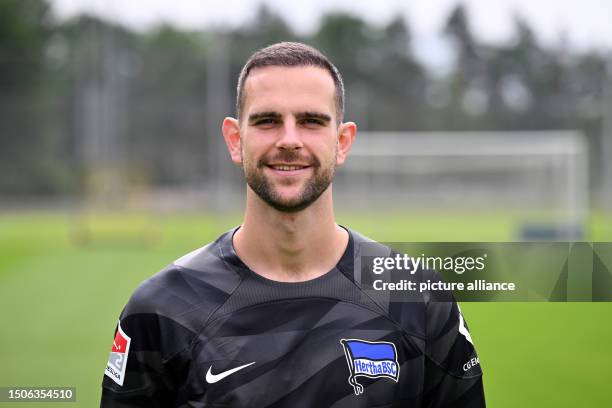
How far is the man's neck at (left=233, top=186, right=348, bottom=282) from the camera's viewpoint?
5.74 ft

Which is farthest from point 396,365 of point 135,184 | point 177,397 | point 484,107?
point 484,107

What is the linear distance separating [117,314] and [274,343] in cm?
689

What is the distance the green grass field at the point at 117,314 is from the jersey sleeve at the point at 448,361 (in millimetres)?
508

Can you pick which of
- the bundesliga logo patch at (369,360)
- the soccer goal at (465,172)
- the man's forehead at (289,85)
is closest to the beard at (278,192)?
→ the man's forehead at (289,85)

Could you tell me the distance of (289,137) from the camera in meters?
1.63

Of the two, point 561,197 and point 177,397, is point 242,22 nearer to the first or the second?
point 561,197

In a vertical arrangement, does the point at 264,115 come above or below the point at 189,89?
below

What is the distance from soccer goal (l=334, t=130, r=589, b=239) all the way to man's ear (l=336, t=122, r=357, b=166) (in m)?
19.5

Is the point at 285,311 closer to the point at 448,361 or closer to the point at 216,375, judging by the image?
the point at 216,375

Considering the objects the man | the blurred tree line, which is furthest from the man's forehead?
the blurred tree line

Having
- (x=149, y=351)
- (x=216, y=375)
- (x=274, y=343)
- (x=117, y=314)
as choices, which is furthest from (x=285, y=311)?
(x=117, y=314)

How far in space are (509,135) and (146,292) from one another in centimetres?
2254

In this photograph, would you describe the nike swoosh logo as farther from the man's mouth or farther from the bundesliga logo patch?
the man's mouth

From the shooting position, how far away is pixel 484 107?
23.6 m
